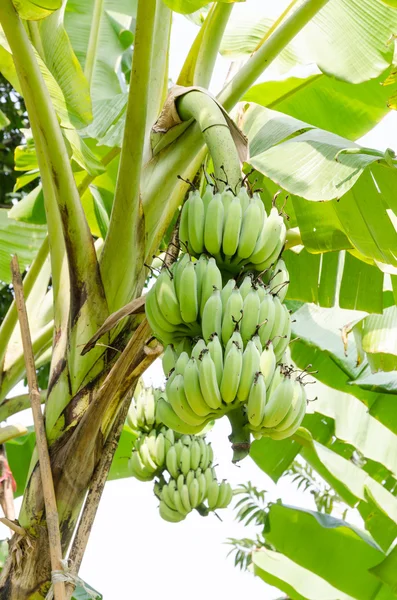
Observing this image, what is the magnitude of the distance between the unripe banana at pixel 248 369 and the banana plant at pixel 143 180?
0.25 m

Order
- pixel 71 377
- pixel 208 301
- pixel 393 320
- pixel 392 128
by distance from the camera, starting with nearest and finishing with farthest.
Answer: pixel 208 301
pixel 71 377
pixel 393 320
pixel 392 128

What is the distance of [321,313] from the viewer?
2.13 metres

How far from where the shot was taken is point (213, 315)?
91 cm

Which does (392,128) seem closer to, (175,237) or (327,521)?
(175,237)

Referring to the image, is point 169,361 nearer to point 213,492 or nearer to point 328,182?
point 328,182

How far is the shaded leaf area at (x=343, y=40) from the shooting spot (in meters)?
1.67

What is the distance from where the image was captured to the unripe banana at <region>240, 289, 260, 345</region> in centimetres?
92

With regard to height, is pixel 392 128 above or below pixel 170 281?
above

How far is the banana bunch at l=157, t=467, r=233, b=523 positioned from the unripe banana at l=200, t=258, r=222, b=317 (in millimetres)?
1594

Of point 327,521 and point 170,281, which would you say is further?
point 327,521

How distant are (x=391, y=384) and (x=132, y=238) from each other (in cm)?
95

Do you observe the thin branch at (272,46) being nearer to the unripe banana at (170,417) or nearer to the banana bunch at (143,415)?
the unripe banana at (170,417)

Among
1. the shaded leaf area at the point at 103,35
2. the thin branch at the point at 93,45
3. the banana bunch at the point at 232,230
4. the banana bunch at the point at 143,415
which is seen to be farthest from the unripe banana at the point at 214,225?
the banana bunch at the point at 143,415

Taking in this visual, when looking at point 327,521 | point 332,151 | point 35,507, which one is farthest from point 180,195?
point 327,521
